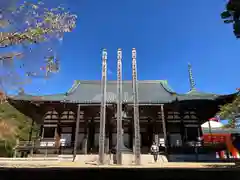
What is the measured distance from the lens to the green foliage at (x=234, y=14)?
3316mm

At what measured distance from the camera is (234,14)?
343 centimetres

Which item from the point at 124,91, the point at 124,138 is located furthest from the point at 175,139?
the point at 124,91

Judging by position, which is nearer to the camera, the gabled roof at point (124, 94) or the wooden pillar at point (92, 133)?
the gabled roof at point (124, 94)

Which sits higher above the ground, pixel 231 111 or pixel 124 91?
pixel 124 91

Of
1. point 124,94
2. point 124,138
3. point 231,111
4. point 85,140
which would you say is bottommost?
point 85,140

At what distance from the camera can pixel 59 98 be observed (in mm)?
17156

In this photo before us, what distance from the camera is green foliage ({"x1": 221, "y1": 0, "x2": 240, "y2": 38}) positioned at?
3.32 m
